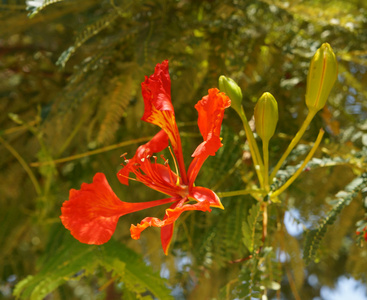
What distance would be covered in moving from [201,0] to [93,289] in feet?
3.42

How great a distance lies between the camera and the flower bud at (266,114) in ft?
1.81

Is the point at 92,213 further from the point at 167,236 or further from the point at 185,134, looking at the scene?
the point at 185,134

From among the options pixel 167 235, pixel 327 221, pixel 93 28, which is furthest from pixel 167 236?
pixel 93 28

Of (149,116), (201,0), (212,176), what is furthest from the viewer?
(201,0)

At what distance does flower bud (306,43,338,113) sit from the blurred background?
0.48 feet

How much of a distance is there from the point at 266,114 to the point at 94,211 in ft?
0.84

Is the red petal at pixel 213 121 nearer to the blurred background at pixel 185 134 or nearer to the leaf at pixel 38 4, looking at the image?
the blurred background at pixel 185 134

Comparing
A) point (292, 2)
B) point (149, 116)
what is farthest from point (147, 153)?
point (292, 2)

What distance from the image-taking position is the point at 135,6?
83 cm

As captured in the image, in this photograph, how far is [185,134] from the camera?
84 centimetres

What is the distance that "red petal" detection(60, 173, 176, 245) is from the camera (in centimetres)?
57

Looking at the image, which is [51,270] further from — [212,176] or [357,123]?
[357,123]

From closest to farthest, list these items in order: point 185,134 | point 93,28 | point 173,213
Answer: point 173,213, point 93,28, point 185,134

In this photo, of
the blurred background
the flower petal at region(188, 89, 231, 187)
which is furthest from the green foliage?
the flower petal at region(188, 89, 231, 187)
